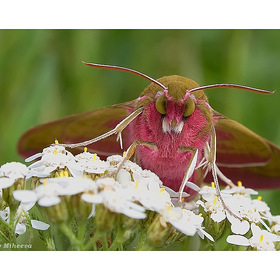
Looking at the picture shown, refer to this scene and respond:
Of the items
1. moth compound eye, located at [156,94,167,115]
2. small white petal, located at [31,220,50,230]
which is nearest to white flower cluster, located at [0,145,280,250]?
small white petal, located at [31,220,50,230]

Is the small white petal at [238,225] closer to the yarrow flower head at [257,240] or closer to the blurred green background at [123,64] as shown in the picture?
the yarrow flower head at [257,240]

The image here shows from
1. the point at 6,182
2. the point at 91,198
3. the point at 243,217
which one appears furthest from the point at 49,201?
the point at 243,217

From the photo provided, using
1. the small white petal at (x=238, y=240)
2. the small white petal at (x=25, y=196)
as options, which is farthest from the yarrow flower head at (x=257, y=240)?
the small white petal at (x=25, y=196)

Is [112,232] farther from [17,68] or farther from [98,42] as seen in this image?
[98,42]

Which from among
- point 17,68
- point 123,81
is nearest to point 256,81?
point 123,81

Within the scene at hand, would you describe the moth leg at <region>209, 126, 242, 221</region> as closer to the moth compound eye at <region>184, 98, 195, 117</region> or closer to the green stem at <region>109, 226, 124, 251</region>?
the moth compound eye at <region>184, 98, 195, 117</region>

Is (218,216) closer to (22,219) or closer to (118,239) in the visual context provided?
(118,239)
